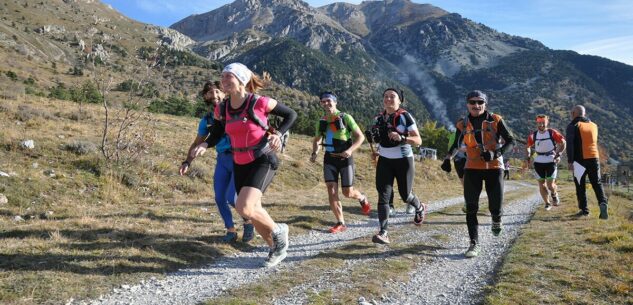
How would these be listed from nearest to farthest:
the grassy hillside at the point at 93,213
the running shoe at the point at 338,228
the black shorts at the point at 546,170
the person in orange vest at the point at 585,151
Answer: the grassy hillside at the point at 93,213, the running shoe at the point at 338,228, the person in orange vest at the point at 585,151, the black shorts at the point at 546,170

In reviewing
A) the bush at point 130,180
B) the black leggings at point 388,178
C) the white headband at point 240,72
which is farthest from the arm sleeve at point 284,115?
the bush at point 130,180

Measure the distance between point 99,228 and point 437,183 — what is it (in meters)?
26.9

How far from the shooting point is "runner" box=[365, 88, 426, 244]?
23.3 feet

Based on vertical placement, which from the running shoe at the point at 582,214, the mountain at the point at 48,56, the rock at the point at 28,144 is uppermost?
the mountain at the point at 48,56

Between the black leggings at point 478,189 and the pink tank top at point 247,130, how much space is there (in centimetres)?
353

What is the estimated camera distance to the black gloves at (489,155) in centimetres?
637

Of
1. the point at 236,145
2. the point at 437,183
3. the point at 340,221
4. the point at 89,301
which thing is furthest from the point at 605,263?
the point at 437,183

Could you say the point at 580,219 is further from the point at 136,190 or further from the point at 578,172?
the point at 136,190

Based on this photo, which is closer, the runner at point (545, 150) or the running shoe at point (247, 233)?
the running shoe at point (247, 233)

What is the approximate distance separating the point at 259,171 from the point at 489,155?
11.4 ft

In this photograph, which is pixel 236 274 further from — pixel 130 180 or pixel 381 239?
pixel 130 180

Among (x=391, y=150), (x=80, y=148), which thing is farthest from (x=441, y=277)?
(x=80, y=148)

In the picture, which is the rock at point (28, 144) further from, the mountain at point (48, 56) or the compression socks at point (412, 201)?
the mountain at point (48, 56)

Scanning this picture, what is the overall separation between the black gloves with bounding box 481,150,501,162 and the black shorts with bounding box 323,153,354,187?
2.63 m
